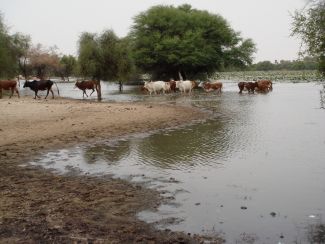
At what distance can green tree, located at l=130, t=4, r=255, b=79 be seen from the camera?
172 ft

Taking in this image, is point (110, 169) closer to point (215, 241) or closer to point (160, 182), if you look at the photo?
point (160, 182)

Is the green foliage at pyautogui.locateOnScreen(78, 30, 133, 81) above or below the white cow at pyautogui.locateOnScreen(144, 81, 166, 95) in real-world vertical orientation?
above

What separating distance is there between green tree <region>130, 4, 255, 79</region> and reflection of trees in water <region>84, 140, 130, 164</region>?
3878 centimetres

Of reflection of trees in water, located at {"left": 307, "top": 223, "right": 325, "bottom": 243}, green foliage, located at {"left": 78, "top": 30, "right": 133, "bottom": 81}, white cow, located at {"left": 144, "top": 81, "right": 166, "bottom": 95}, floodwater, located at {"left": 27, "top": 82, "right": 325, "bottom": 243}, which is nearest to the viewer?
reflection of trees in water, located at {"left": 307, "top": 223, "right": 325, "bottom": 243}

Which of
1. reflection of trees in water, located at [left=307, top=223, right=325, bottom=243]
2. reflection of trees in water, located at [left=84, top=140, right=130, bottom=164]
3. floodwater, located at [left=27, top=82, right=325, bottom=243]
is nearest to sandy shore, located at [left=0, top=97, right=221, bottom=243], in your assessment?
floodwater, located at [left=27, top=82, right=325, bottom=243]

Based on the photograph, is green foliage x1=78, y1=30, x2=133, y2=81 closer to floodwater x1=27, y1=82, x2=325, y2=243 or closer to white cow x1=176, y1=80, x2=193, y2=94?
white cow x1=176, y1=80, x2=193, y2=94

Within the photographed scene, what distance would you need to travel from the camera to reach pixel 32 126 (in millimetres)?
16641

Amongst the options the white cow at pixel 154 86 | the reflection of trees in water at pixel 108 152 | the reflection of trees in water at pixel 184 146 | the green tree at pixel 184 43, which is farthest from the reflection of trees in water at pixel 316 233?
the green tree at pixel 184 43

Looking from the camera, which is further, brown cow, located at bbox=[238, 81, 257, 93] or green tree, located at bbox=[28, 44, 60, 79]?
green tree, located at bbox=[28, 44, 60, 79]

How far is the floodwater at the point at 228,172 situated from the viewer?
676 cm

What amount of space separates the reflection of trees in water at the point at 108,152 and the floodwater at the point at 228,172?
3 cm

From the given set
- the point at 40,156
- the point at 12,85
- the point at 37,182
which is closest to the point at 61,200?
the point at 37,182

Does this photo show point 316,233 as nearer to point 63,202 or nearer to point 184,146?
point 63,202

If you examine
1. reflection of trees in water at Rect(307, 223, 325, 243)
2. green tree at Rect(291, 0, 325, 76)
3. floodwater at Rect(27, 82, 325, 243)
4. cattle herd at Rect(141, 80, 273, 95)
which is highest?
green tree at Rect(291, 0, 325, 76)
